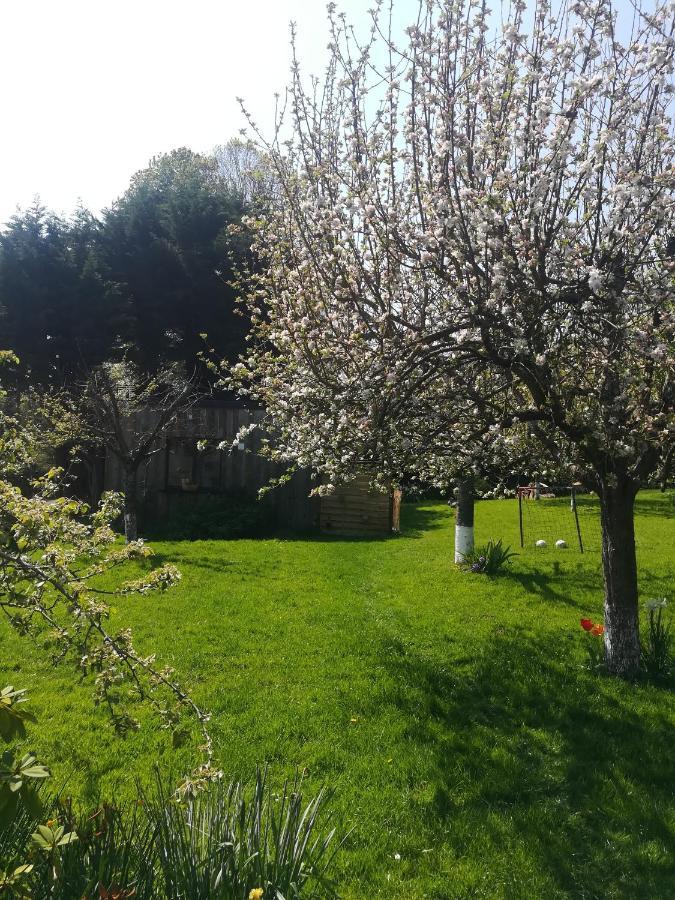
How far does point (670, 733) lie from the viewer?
4.82m

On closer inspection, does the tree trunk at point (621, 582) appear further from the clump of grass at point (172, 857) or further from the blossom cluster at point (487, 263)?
the clump of grass at point (172, 857)

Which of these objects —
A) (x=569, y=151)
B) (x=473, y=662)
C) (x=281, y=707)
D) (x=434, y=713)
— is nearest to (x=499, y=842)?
(x=434, y=713)

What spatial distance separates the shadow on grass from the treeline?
16.3 m

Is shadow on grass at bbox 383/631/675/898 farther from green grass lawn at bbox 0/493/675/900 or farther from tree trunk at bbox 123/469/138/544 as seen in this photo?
tree trunk at bbox 123/469/138/544

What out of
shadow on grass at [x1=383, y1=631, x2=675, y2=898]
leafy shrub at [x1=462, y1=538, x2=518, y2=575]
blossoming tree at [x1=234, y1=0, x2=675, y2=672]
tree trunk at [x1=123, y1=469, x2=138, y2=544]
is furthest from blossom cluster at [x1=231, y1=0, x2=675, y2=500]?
tree trunk at [x1=123, y1=469, x2=138, y2=544]

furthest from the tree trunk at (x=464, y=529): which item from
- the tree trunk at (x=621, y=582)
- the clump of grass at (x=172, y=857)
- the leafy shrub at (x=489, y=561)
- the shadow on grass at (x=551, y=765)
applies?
the clump of grass at (x=172, y=857)

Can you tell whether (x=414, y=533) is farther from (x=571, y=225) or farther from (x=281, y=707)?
(x=571, y=225)

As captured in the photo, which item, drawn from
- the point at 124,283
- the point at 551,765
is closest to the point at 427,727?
the point at 551,765

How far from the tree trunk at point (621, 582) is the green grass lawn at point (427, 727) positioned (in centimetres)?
31

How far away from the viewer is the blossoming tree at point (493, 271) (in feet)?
13.9

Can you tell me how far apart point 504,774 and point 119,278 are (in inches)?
795

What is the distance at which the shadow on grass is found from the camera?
3568 mm

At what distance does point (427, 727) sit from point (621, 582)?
2.06 meters

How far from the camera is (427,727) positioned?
16.3 feet
